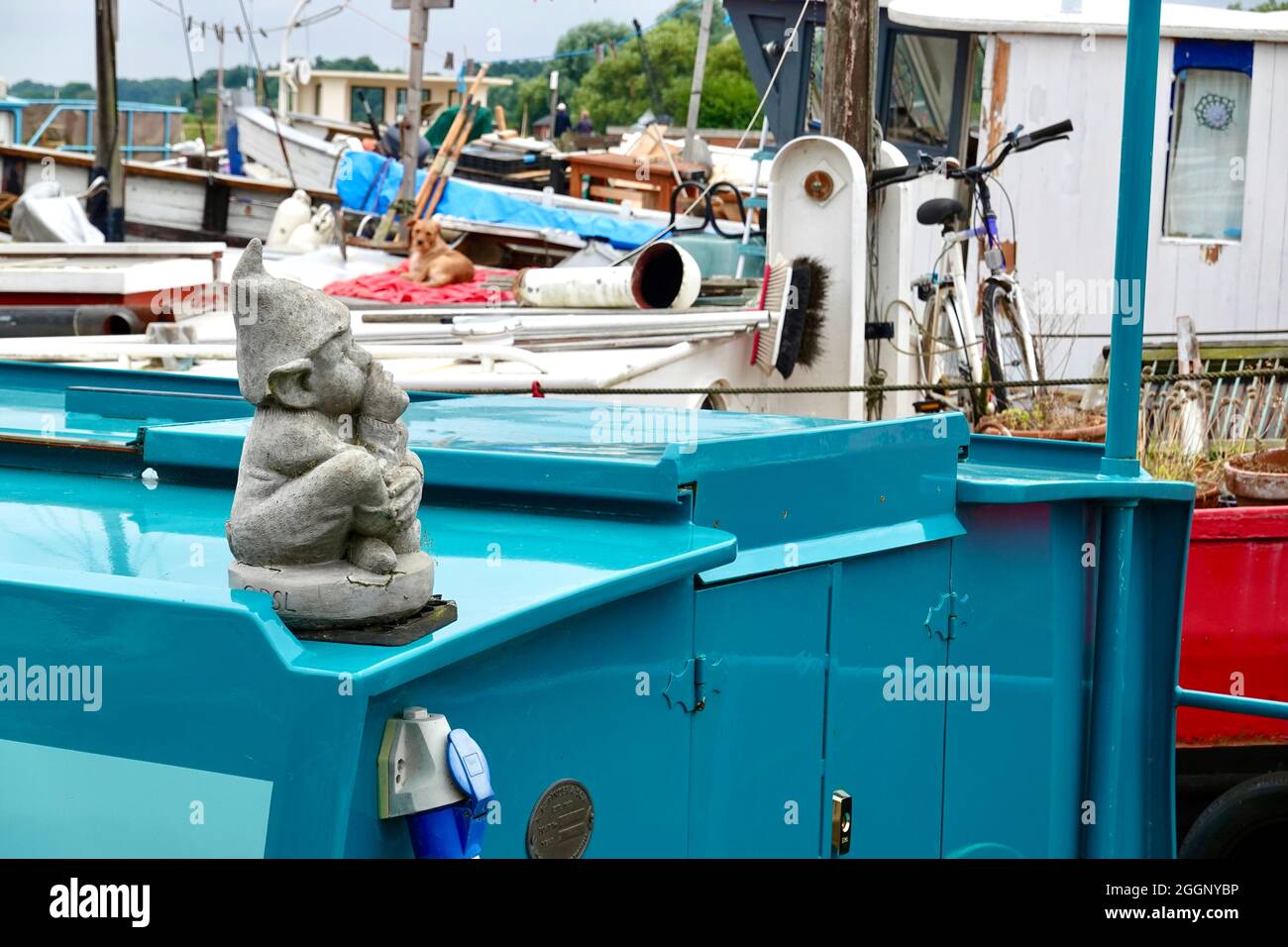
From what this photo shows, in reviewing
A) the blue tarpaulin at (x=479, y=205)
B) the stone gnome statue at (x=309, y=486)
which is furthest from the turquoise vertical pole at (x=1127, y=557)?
the blue tarpaulin at (x=479, y=205)

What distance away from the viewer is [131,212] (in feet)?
64.8

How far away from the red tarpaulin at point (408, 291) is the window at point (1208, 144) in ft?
17.6

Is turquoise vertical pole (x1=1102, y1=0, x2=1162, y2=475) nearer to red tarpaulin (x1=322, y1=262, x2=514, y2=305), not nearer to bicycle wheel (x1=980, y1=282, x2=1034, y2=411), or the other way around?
bicycle wheel (x1=980, y1=282, x2=1034, y2=411)

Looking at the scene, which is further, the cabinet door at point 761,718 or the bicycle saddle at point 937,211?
the bicycle saddle at point 937,211

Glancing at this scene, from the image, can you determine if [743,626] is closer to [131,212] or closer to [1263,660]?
[1263,660]

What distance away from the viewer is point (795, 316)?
32.6 ft

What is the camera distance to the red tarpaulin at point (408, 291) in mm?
11781

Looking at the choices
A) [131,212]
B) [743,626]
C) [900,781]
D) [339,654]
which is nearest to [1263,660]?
[900,781]

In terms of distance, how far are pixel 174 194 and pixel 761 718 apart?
1809 centimetres

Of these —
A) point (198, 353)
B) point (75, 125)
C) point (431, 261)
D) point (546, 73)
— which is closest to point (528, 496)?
point (198, 353)

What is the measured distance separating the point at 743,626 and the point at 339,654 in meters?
1.28

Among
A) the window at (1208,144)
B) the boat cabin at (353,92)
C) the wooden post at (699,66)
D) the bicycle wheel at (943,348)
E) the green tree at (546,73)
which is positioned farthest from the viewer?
the green tree at (546,73)

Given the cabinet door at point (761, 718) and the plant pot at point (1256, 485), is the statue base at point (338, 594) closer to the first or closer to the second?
the cabinet door at point (761, 718)

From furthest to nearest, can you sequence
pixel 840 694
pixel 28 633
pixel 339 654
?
1. pixel 840 694
2. pixel 28 633
3. pixel 339 654
